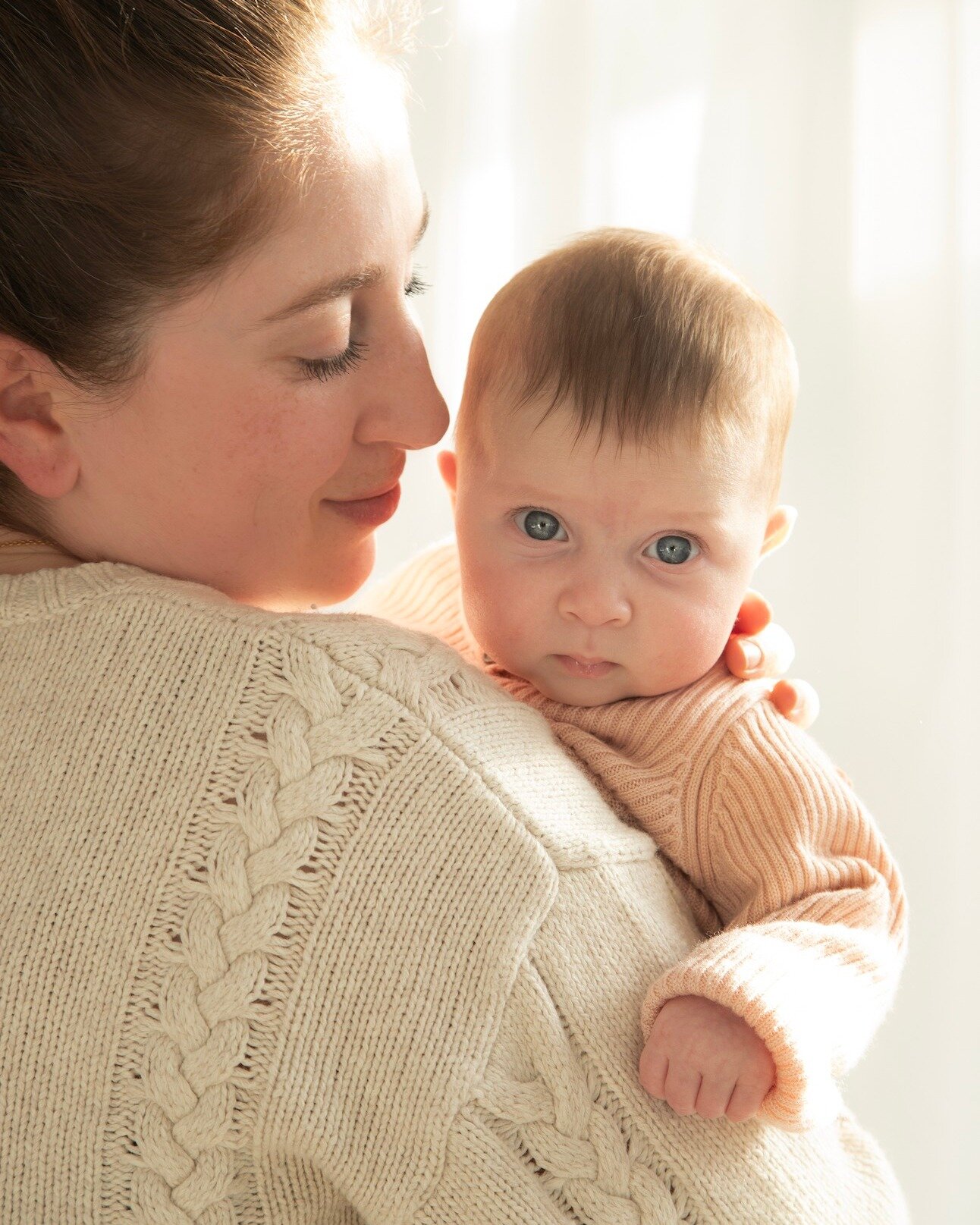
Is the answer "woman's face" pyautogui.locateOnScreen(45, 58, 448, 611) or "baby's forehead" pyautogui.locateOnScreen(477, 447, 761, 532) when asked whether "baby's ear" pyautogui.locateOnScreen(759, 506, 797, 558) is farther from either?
"woman's face" pyautogui.locateOnScreen(45, 58, 448, 611)

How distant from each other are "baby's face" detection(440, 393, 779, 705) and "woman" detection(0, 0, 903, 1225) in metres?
0.16

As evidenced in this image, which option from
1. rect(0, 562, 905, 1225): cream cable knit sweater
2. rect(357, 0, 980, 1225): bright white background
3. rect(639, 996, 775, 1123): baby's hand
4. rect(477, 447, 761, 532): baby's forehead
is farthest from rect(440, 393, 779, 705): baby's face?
rect(357, 0, 980, 1225): bright white background

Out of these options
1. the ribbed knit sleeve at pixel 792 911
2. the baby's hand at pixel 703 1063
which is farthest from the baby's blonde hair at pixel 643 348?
the baby's hand at pixel 703 1063

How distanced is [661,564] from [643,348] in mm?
217

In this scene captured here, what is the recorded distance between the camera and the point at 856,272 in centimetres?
225

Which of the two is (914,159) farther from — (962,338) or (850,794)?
(850,794)

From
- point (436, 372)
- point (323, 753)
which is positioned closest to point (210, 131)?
point (323, 753)

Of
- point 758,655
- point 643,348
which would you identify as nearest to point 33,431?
point 643,348

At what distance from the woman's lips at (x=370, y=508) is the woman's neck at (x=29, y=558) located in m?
0.28

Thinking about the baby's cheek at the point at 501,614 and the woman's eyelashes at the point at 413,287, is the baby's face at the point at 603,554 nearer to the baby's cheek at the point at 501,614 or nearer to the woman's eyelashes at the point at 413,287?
the baby's cheek at the point at 501,614

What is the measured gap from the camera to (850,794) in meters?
1.27

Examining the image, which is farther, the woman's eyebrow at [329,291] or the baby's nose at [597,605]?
the baby's nose at [597,605]

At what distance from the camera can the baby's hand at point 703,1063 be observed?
105cm

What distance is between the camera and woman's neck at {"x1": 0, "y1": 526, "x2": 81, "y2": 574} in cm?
124
